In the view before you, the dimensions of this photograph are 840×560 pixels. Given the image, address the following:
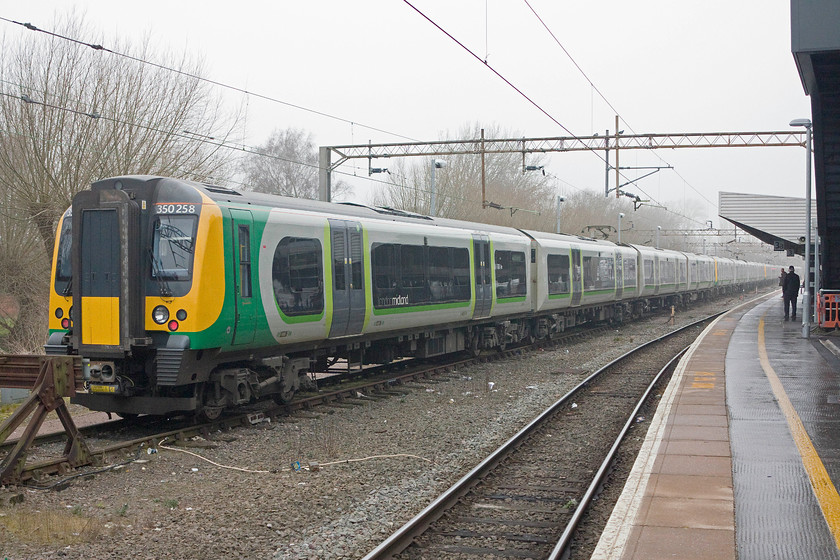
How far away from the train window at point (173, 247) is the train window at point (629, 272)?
22.8m

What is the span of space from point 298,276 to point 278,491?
12.8 ft

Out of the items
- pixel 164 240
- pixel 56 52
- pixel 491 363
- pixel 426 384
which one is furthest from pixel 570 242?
pixel 164 240

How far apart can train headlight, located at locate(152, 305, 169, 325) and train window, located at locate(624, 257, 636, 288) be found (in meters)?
23.0

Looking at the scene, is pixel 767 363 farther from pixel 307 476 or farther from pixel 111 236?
pixel 111 236

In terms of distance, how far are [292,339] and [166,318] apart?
6.57 ft

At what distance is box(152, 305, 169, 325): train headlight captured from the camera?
930 cm

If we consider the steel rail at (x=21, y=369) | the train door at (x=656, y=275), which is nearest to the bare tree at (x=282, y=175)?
the train door at (x=656, y=275)

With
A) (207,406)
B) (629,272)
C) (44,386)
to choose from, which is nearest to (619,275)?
(629,272)

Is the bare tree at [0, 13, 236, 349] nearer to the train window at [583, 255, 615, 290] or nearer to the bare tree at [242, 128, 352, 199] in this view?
the train window at [583, 255, 615, 290]

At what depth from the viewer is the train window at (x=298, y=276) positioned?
1052 centimetres

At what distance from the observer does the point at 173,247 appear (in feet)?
30.8

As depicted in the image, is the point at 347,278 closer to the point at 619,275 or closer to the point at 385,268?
the point at 385,268

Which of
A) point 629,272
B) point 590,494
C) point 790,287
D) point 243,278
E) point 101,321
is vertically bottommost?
point 590,494

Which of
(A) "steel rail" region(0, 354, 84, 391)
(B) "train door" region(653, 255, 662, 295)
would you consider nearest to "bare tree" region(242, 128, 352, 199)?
(B) "train door" region(653, 255, 662, 295)
